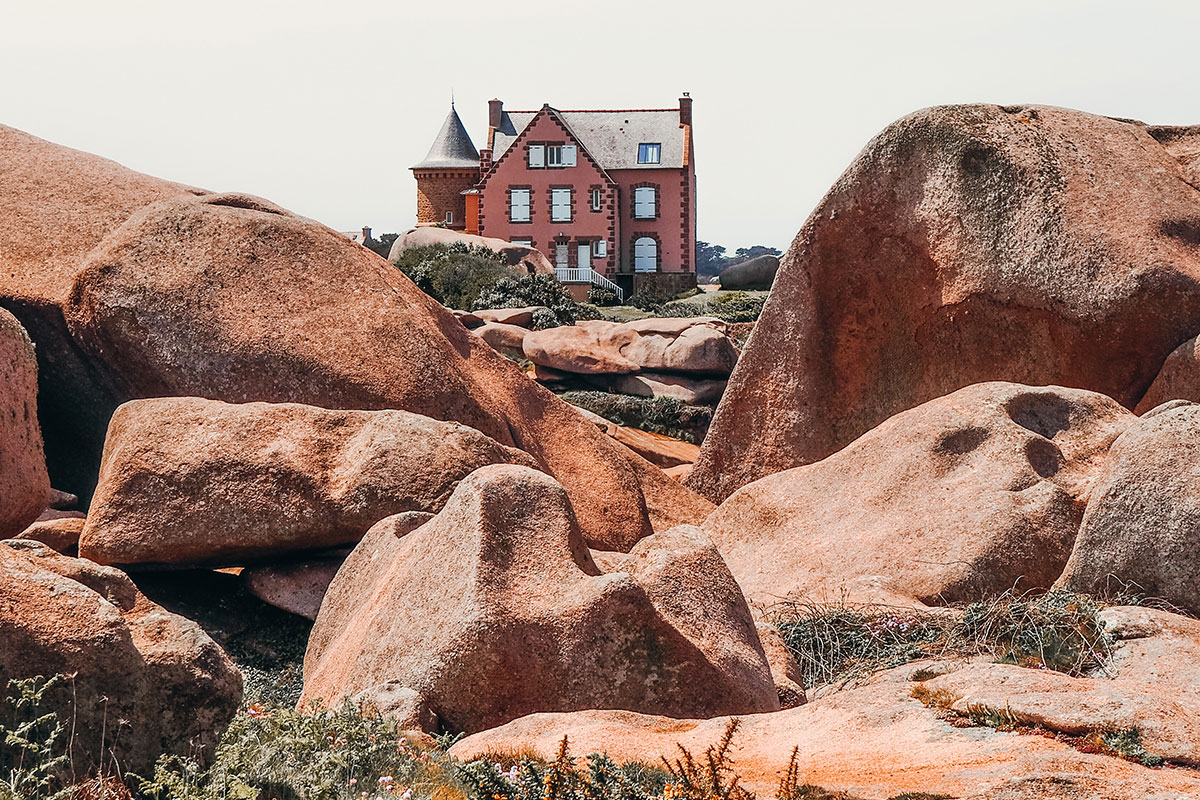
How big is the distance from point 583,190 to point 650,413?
28689 mm

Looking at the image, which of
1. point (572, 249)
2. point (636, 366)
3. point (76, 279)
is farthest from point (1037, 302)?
point (572, 249)

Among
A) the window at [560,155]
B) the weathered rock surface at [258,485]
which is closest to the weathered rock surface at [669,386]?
the weathered rock surface at [258,485]

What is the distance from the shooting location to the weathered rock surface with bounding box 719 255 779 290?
5141 cm

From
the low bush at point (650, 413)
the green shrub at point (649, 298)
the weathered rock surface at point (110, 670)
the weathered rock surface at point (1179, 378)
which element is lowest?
the low bush at point (650, 413)

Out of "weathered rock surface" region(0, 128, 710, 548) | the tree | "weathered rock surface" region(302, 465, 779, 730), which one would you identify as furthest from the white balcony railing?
the tree

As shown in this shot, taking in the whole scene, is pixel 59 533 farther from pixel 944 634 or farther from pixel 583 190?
pixel 583 190

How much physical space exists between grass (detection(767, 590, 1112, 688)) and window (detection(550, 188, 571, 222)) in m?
44.6

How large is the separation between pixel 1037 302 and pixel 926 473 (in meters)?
2.30

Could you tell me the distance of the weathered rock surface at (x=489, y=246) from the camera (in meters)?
43.2

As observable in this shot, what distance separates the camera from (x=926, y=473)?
335 inches

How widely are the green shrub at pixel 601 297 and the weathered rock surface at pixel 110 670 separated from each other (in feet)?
138

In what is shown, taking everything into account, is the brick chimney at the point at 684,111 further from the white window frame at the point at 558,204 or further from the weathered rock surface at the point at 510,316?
the weathered rock surface at the point at 510,316

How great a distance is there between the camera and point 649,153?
5325 centimetres

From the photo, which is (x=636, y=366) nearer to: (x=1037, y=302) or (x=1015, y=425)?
(x=1037, y=302)
